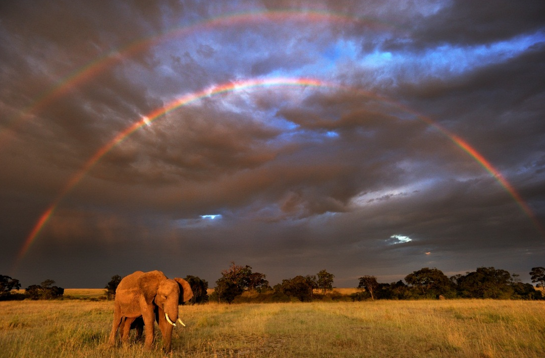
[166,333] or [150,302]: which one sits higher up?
[150,302]

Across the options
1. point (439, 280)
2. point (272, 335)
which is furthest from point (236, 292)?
point (272, 335)

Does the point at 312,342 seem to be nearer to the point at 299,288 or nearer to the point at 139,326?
the point at 139,326

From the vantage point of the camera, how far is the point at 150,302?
480 inches

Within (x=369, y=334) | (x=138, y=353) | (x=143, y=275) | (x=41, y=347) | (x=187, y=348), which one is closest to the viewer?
(x=138, y=353)

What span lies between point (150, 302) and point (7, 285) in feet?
224

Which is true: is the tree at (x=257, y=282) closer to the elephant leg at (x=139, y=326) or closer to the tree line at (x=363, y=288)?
the tree line at (x=363, y=288)

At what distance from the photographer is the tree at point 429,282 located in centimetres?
5144

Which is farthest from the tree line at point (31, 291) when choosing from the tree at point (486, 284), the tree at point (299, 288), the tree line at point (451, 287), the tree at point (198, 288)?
the tree at point (486, 284)

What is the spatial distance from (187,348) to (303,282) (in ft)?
147

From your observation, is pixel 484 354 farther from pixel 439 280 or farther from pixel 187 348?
pixel 439 280

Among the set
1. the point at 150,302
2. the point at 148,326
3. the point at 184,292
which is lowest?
the point at 148,326

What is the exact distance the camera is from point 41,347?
11070 millimetres

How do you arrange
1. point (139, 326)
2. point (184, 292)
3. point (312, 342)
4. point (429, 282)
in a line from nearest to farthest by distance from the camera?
point (312, 342) → point (184, 292) → point (139, 326) → point (429, 282)

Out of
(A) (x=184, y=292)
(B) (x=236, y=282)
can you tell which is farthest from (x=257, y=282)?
(A) (x=184, y=292)
